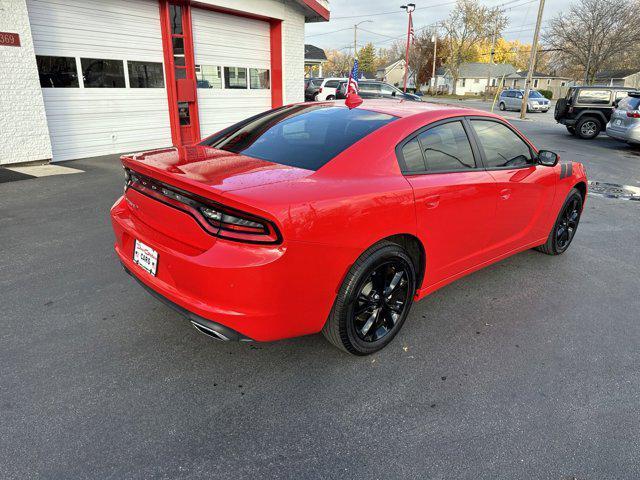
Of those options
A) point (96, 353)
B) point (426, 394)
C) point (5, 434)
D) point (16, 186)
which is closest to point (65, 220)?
point (16, 186)

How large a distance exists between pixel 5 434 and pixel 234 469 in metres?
1.15

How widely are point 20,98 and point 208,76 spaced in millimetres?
4744

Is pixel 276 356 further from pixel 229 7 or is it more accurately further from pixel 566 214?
pixel 229 7

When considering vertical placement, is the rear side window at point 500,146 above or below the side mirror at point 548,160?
above

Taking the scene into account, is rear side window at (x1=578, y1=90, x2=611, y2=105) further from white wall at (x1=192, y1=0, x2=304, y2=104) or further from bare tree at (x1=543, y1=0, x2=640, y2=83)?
bare tree at (x1=543, y1=0, x2=640, y2=83)

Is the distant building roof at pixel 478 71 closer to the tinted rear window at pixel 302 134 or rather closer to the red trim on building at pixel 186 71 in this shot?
the red trim on building at pixel 186 71

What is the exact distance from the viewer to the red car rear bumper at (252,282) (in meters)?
2.18

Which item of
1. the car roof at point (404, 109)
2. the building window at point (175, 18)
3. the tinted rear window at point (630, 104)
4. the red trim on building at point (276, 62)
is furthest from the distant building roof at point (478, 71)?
the car roof at point (404, 109)

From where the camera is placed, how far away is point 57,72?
8961mm

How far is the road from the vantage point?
2.08 meters

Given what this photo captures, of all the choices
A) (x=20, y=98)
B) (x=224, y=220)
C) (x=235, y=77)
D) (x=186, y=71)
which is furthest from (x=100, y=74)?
(x=224, y=220)

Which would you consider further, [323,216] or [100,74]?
[100,74]

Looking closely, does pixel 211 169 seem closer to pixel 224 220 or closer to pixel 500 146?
pixel 224 220

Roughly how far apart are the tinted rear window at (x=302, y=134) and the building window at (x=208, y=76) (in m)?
8.81
